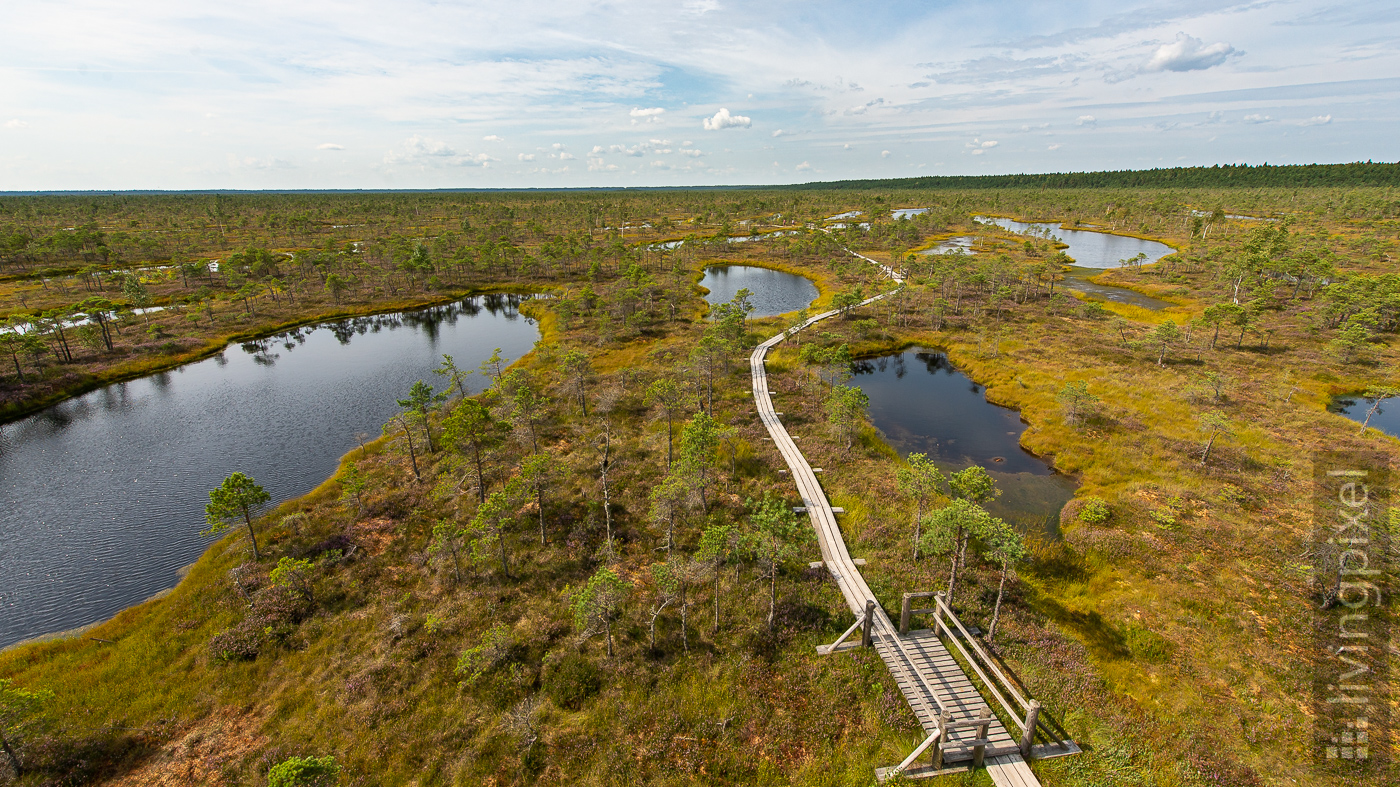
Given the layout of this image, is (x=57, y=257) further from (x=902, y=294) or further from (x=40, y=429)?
(x=902, y=294)

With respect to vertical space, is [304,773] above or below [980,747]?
above

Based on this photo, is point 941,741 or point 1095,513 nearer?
point 941,741

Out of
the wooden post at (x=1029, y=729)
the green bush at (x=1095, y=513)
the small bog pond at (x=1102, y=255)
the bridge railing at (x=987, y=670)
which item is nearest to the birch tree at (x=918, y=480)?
the bridge railing at (x=987, y=670)

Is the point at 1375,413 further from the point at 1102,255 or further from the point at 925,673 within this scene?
the point at 1102,255

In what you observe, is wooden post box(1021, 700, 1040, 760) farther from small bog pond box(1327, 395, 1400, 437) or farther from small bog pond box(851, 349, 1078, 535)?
small bog pond box(1327, 395, 1400, 437)

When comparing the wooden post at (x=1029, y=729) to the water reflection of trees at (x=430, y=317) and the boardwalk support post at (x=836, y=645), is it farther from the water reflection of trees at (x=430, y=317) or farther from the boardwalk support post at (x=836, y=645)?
the water reflection of trees at (x=430, y=317)

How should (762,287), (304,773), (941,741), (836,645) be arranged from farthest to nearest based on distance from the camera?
1. (762,287)
2. (836,645)
3. (941,741)
4. (304,773)

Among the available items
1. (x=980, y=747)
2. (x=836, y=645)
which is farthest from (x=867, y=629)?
(x=980, y=747)
